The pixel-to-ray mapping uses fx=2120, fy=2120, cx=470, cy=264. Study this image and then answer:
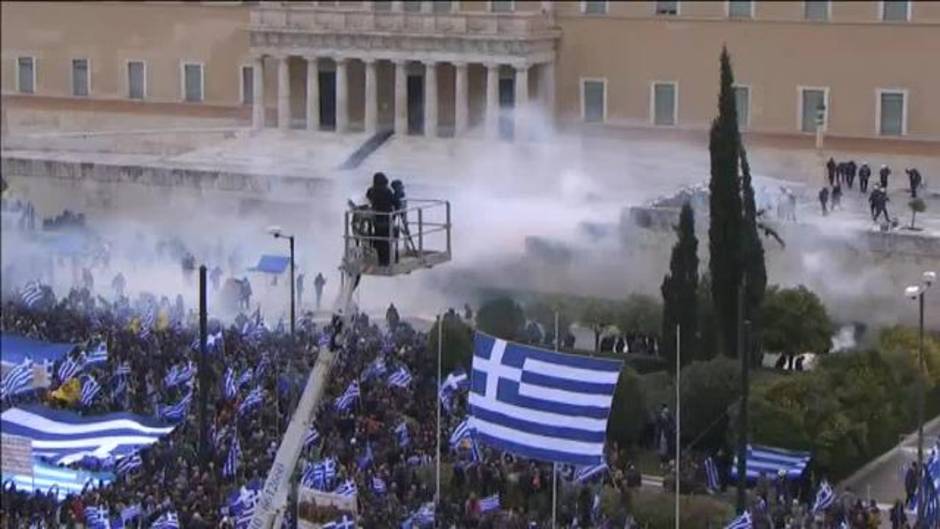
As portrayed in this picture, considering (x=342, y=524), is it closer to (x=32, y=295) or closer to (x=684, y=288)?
(x=684, y=288)

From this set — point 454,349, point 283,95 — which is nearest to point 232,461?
point 454,349

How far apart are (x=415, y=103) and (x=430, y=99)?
119cm

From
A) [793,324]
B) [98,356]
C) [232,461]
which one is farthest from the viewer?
[793,324]

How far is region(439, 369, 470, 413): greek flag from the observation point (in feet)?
→ 89.8

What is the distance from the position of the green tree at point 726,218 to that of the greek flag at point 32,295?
12.3m

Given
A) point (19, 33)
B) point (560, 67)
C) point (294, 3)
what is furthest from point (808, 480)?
point (19, 33)

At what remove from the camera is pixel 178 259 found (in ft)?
132

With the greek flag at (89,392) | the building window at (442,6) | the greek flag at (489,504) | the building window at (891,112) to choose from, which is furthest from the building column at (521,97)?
the greek flag at (489,504)

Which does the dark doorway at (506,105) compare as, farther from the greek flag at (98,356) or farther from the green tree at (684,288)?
the greek flag at (98,356)

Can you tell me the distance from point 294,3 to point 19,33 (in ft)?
30.6

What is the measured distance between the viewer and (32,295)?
36188mm

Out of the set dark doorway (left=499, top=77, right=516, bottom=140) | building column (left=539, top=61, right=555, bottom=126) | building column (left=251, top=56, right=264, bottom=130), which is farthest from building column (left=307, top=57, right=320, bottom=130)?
building column (left=539, top=61, right=555, bottom=126)

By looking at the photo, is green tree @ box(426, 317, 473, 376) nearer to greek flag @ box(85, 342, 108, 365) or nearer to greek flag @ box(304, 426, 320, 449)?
greek flag @ box(304, 426, 320, 449)

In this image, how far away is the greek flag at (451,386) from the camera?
→ 89.8 ft
